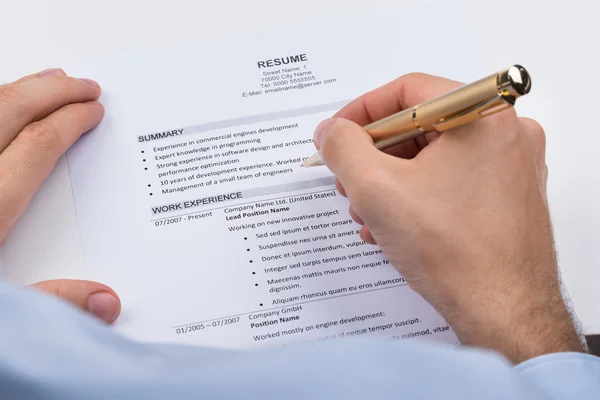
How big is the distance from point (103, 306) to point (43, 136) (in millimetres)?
184

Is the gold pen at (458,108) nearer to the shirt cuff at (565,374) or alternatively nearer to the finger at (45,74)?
the shirt cuff at (565,374)

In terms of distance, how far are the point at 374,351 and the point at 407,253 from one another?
0.59ft

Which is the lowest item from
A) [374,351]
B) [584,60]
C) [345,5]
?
[374,351]

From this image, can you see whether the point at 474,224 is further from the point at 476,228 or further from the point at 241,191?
the point at 241,191

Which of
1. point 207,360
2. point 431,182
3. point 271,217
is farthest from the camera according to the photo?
point 271,217


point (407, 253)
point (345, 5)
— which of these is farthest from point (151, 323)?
point (345, 5)

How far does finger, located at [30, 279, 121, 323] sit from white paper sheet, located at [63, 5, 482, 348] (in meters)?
0.02

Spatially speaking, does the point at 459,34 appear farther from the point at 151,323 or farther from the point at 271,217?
the point at 151,323

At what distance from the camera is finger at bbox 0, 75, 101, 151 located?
58cm

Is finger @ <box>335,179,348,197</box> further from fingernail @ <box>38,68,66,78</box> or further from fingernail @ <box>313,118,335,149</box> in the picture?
fingernail @ <box>38,68,66,78</box>

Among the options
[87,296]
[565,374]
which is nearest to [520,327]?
[565,374]

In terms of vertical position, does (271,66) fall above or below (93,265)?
above

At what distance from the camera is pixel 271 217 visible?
58 centimetres

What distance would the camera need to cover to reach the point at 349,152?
0.48m
